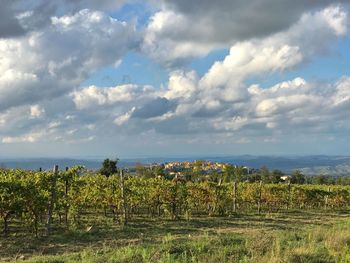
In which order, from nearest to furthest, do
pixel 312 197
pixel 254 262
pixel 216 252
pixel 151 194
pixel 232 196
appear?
pixel 254 262 < pixel 216 252 < pixel 151 194 < pixel 232 196 < pixel 312 197

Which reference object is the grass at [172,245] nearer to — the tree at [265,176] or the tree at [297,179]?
the tree at [265,176]

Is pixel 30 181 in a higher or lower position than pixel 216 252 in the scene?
higher

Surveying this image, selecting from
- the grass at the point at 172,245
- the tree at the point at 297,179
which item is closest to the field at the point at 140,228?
the grass at the point at 172,245

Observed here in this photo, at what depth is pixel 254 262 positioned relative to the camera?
8359mm

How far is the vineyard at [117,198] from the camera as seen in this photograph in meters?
14.6

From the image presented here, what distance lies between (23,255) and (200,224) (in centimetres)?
897

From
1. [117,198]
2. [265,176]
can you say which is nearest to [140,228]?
[117,198]

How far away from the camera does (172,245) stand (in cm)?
1029

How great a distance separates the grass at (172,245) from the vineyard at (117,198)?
3.07 feet

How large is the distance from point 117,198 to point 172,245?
32.9ft

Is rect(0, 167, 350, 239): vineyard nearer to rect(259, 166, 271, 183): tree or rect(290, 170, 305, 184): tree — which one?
rect(259, 166, 271, 183): tree

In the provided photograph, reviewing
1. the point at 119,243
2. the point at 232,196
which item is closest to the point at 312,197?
the point at 232,196

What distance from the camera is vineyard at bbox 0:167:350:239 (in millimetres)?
14602

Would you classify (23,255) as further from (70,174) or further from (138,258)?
(70,174)
